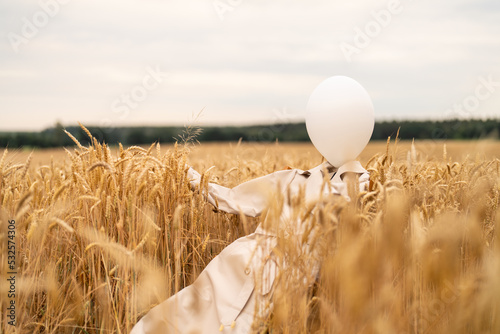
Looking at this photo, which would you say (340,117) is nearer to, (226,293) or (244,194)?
(244,194)

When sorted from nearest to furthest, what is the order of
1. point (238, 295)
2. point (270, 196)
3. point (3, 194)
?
point (270, 196)
point (238, 295)
point (3, 194)

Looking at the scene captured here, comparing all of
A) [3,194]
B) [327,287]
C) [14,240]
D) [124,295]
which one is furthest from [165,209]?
[327,287]

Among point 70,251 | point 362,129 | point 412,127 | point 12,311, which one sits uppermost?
point 412,127

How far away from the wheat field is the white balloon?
194 millimetres

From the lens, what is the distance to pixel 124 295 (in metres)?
1.72

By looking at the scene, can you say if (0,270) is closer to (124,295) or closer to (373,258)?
(124,295)

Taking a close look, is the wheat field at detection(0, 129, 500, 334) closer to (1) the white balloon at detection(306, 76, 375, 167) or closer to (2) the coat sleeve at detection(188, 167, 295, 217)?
(2) the coat sleeve at detection(188, 167, 295, 217)

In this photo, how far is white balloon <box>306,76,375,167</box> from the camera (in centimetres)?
214

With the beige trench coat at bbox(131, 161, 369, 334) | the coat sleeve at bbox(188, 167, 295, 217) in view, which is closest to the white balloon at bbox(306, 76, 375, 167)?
the beige trench coat at bbox(131, 161, 369, 334)

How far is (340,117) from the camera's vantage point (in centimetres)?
213

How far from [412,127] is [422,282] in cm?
1256

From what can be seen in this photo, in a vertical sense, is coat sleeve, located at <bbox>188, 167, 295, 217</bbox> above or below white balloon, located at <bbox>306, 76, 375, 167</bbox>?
below

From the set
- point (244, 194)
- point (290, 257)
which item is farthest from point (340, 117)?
point (290, 257)

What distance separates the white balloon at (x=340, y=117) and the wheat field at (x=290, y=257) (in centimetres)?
19
